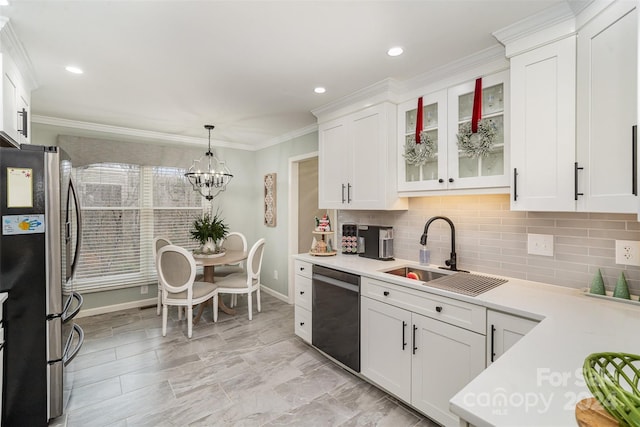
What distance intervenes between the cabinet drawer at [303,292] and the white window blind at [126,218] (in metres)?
2.27

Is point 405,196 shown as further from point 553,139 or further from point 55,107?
point 55,107

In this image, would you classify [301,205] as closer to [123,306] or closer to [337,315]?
[337,315]

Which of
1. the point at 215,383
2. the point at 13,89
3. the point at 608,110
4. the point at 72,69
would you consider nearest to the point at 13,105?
the point at 13,89

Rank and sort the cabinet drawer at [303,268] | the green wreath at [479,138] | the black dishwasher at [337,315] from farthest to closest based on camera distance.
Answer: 1. the cabinet drawer at [303,268]
2. the black dishwasher at [337,315]
3. the green wreath at [479,138]

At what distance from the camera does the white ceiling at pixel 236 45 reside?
1.65 m

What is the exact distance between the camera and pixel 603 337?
3.87 feet

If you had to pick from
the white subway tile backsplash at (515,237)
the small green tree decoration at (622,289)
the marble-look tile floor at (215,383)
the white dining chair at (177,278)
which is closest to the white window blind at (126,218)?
the marble-look tile floor at (215,383)

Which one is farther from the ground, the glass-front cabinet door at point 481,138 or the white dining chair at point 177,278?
the glass-front cabinet door at point 481,138

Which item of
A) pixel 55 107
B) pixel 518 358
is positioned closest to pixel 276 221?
pixel 55 107

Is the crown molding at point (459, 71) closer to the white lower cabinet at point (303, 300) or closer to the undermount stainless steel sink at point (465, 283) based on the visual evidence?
the undermount stainless steel sink at point (465, 283)

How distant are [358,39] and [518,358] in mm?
1888

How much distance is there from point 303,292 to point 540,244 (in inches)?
78.8

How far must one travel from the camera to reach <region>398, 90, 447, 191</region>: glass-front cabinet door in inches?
90.6

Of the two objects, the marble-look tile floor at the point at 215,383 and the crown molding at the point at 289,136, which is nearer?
the marble-look tile floor at the point at 215,383
